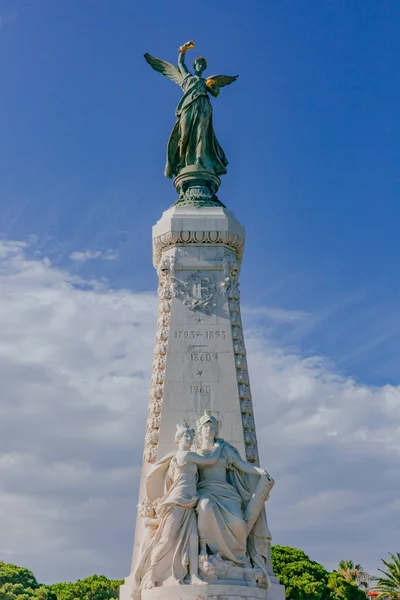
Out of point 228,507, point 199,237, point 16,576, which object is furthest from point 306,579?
point 228,507

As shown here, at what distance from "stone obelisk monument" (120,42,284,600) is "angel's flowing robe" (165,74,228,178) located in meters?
0.03

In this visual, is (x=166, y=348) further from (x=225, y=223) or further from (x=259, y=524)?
(x=259, y=524)

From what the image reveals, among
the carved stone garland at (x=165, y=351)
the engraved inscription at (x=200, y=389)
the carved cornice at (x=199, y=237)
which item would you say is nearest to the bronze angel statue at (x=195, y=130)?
the carved cornice at (x=199, y=237)

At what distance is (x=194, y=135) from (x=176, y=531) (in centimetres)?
1009

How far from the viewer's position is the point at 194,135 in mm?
19688

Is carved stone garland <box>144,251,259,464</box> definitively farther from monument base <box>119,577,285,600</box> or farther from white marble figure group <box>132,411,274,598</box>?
monument base <box>119,577,285,600</box>

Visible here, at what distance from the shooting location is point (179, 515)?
14.3 m

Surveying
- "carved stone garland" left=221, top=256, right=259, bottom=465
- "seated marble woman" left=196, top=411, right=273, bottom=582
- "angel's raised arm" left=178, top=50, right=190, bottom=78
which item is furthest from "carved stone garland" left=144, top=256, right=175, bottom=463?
"angel's raised arm" left=178, top=50, right=190, bottom=78

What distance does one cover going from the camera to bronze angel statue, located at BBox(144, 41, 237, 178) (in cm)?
1961

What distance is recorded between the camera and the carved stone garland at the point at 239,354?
1658cm

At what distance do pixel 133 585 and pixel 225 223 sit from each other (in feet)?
26.8

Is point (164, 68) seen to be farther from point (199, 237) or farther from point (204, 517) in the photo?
point (204, 517)

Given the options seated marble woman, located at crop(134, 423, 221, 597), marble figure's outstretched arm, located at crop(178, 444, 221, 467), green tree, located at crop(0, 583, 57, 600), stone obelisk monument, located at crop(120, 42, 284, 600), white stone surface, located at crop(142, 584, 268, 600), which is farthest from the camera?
green tree, located at crop(0, 583, 57, 600)

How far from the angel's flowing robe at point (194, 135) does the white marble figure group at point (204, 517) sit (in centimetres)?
733
